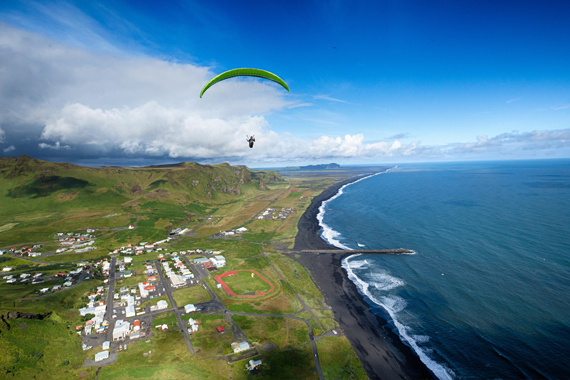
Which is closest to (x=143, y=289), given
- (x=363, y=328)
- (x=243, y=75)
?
(x=363, y=328)

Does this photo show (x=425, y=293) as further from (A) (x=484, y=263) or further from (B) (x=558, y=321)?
(A) (x=484, y=263)

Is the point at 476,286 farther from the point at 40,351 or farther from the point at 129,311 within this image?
the point at 40,351

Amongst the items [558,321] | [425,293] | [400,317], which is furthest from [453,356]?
[558,321]

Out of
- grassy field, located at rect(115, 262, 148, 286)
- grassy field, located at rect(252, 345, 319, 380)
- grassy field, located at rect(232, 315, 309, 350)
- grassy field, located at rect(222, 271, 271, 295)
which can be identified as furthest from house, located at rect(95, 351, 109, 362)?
grassy field, located at rect(115, 262, 148, 286)

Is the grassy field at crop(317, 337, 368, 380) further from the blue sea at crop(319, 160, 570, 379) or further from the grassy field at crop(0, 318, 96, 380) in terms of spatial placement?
the grassy field at crop(0, 318, 96, 380)

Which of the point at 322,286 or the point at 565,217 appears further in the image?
the point at 565,217

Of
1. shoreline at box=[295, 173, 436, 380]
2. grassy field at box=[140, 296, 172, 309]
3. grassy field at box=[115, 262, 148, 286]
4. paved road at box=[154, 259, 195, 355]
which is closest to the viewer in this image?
shoreline at box=[295, 173, 436, 380]
